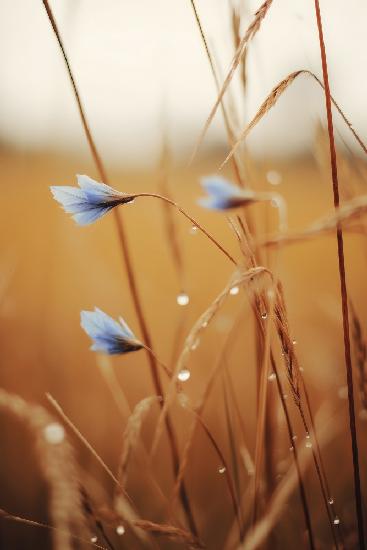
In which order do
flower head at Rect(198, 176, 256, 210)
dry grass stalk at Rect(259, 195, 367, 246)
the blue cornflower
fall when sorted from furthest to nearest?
the blue cornflower, flower head at Rect(198, 176, 256, 210), dry grass stalk at Rect(259, 195, 367, 246)

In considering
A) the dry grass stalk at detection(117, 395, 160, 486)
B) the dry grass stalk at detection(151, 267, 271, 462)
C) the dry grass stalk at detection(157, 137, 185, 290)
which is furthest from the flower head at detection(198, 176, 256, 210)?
the dry grass stalk at detection(157, 137, 185, 290)

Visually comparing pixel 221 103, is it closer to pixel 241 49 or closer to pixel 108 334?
pixel 241 49

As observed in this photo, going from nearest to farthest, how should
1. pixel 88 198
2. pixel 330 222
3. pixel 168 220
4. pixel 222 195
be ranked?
pixel 330 222 < pixel 222 195 < pixel 88 198 < pixel 168 220

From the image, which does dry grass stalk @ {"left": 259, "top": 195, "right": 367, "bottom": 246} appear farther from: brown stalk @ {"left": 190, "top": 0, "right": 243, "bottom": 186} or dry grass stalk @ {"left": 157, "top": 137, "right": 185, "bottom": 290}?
dry grass stalk @ {"left": 157, "top": 137, "right": 185, "bottom": 290}

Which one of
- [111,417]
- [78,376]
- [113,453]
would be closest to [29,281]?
[78,376]

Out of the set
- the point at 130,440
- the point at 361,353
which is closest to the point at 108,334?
the point at 130,440

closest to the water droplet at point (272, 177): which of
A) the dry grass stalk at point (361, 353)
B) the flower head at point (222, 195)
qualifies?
the dry grass stalk at point (361, 353)

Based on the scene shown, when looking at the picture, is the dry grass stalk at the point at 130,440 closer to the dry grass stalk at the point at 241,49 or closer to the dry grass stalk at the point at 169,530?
the dry grass stalk at the point at 169,530
